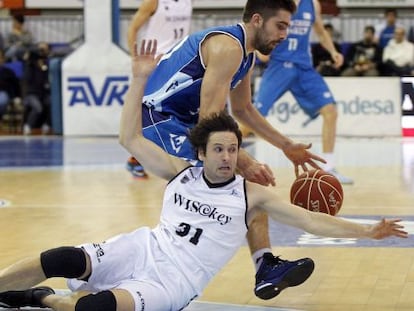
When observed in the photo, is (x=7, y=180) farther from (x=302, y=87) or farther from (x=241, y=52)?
(x=241, y=52)

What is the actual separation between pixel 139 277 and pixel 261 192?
30.2 inches

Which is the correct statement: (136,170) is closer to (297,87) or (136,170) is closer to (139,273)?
(297,87)

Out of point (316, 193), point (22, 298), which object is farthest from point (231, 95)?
point (22, 298)

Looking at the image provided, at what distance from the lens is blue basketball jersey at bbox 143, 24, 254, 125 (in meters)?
6.02

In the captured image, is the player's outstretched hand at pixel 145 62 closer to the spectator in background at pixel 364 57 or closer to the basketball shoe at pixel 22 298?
the basketball shoe at pixel 22 298

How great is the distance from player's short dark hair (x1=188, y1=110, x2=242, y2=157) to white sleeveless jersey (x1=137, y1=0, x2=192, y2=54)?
5761 millimetres

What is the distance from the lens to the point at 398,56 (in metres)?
18.2

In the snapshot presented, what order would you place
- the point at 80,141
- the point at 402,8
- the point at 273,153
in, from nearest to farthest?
the point at 273,153 → the point at 80,141 → the point at 402,8

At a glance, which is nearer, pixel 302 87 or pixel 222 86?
pixel 222 86

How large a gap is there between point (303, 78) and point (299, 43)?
392mm

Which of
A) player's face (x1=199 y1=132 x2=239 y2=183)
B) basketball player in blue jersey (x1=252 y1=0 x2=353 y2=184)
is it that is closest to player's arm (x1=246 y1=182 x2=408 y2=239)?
player's face (x1=199 y1=132 x2=239 y2=183)

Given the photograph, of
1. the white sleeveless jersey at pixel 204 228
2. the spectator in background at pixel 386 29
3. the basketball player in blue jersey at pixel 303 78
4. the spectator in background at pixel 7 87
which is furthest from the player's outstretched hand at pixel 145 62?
the spectator in background at pixel 386 29

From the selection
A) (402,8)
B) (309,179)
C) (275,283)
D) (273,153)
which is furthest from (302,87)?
(402,8)

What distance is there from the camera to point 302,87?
11.1 m
